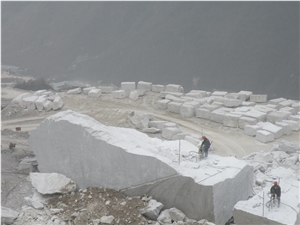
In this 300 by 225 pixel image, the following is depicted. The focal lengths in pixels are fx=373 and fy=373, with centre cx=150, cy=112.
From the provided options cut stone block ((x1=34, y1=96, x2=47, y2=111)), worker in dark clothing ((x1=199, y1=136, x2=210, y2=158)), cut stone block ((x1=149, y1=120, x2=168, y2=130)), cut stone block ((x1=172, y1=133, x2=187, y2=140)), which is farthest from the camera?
cut stone block ((x1=34, y1=96, x2=47, y2=111))

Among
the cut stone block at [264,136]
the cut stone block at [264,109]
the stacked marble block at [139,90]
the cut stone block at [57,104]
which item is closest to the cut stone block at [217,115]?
the cut stone block at [264,109]

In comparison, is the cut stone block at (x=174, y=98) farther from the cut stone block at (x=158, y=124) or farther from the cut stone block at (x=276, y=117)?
the cut stone block at (x=276, y=117)

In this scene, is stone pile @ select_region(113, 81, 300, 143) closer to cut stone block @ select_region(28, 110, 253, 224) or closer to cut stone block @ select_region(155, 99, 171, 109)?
cut stone block @ select_region(155, 99, 171, 109)

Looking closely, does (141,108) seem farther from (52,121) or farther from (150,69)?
(150,69)

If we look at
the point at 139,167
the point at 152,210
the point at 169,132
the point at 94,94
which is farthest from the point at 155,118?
the point at 152,210

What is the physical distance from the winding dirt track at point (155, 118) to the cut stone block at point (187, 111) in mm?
306

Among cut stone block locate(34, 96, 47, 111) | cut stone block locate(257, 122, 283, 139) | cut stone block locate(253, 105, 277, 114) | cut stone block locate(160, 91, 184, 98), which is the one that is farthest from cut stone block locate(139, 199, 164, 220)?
cut stone block locate(34, 96, 47, 111)

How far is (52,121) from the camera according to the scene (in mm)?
10781

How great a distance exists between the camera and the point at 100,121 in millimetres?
19906

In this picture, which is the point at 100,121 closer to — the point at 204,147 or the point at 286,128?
the point at 286,128

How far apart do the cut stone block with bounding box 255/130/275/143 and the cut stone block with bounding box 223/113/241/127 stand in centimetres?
178

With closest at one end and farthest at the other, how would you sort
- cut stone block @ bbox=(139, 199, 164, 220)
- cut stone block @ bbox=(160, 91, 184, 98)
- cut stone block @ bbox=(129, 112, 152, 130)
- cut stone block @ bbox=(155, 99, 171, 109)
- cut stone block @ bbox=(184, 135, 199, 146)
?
1. cut stone block @ bbox=(139, 199, 164, 220)
2. cut stone block @ bbox=(184, 135, 199, 146)
3. cut stone block @ bbox=(129, 112, 152, 130)
4. cut stone block @ bbox=(155, 99, 171, 109)
5. cut stone block @ bbox=(160, 91, 184, 98)

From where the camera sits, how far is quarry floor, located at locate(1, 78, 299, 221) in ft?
40.0

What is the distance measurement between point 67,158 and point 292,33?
2875cm
